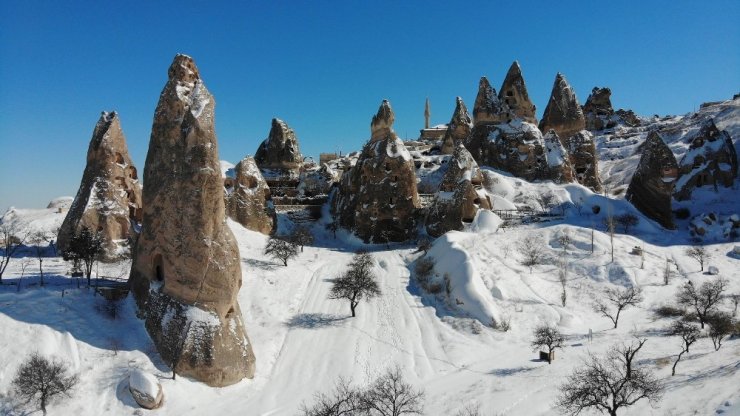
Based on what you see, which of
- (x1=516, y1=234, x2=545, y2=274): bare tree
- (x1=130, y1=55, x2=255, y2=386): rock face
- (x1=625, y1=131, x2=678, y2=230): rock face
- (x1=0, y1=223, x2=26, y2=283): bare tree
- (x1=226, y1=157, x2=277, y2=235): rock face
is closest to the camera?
(x1=130, y1=55, x2=255, y2=386): rock face

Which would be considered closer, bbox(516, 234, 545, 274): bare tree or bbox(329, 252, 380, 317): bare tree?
bbox(329, 252, 380, 317): bare tree

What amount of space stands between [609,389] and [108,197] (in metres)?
30.0

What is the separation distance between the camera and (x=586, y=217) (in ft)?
144

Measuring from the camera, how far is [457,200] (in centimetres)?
4209

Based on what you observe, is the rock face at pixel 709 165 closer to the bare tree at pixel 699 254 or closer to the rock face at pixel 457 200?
the bare tree at pixel 699 254

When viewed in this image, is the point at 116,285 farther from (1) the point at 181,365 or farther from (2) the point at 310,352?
(2) the point at 310,352

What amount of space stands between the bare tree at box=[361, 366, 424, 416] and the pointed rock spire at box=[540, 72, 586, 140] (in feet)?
158

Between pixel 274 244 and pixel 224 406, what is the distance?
1661 centimetres

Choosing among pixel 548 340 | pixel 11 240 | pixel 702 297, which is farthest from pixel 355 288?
pixel 11 240

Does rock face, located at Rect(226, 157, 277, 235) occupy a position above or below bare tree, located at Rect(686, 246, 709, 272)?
above

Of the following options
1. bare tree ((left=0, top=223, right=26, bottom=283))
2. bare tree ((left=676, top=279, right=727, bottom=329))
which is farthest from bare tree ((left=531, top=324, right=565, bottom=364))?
bare tree ((left=0, top=223, right=26, bottom=283))

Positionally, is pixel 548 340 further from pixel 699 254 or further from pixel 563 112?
pixel 563 112

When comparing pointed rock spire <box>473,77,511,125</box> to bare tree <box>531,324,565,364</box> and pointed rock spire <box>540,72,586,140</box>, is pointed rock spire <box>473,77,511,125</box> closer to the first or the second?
pointed rock spire <box>540,72,586,140</box>

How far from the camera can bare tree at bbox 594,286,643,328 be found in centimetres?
2855
